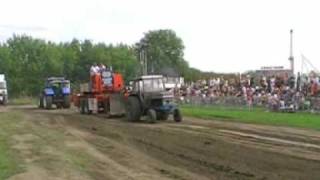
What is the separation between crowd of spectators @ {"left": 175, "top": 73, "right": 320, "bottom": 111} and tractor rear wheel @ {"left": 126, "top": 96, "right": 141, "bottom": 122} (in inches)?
321

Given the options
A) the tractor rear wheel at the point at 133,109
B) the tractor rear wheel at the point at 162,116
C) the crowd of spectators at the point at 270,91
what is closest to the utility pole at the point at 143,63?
the crowd of spectators at the point at 270,91

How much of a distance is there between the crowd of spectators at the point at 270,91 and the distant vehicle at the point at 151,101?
6988 mm

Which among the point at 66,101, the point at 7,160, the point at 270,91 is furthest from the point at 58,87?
the point at 7,160

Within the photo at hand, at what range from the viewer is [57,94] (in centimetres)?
4966

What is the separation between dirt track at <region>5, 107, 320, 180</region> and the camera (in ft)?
43.5

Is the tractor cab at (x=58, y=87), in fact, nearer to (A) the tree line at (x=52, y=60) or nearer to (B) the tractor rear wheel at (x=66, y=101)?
(B) the tractor rear wheel at (x=66, y=101)

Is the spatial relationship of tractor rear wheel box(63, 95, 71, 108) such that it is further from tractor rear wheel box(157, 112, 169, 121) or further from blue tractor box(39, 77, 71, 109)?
tractor rear wheel box(157, 112, 169, 121)

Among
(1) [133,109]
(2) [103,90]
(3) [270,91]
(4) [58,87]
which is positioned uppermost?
(4) [58,87]

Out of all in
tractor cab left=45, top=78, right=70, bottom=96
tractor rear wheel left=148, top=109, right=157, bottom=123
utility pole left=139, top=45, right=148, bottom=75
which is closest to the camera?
tractor rear wheel left=148, top=109, right=157, bottom=123

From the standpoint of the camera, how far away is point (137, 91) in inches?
1219

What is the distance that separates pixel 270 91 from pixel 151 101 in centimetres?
1118

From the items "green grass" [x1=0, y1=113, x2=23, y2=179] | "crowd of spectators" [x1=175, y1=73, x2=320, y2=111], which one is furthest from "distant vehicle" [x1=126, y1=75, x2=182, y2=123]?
"green grass" [x1=0, y1=113, x2=23, y2=179]

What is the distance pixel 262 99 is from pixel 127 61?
217 ft

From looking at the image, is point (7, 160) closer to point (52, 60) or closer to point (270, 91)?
point (270, 91)
